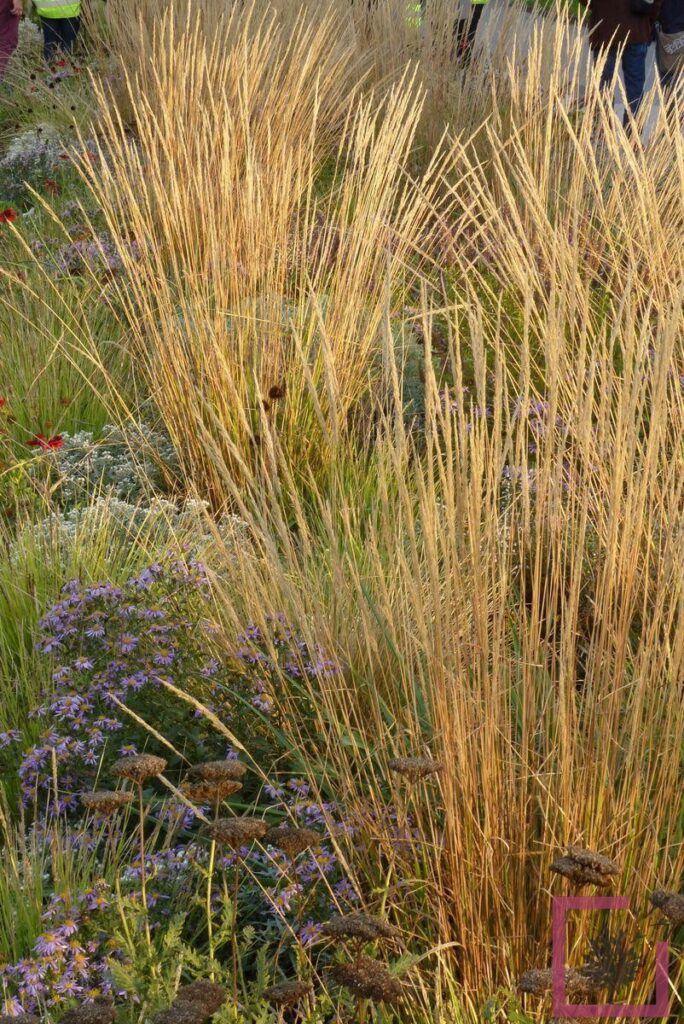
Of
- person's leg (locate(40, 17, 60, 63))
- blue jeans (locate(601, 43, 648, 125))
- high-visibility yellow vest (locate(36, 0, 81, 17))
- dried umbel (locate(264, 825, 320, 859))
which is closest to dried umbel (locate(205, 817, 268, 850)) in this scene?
dried umbel (locate(264, 825, 320, 859))

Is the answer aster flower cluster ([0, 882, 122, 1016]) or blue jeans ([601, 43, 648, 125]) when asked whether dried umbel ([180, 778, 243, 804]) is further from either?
blue jeans ([601, 43, 648, 125])

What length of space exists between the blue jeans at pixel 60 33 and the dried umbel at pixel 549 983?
1069 cm

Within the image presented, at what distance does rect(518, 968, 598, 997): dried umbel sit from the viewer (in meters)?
1.65

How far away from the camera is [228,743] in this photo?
9.11 feet

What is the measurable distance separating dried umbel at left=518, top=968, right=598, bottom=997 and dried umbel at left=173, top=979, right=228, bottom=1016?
0.37 m

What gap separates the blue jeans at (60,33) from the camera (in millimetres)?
11336

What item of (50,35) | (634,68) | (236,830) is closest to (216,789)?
(236,830)

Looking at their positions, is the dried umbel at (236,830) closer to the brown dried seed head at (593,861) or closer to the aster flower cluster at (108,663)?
the brown dried seed head at (593,861)

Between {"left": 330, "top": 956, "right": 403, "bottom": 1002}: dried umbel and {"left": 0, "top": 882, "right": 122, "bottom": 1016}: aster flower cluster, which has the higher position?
{"left": 330, "top": 956, "right": 403, "bottom": 1002}: dried umbel

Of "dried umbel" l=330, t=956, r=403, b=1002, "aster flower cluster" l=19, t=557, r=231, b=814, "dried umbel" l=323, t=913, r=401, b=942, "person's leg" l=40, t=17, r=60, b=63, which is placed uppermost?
"person's leg" l=40, t=17, r=60, b=63

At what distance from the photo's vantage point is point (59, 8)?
11.1 m

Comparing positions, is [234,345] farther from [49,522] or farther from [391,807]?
[391,807]

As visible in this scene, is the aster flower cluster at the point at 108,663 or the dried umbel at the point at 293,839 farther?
the aster flower cluster at the point at 108,663

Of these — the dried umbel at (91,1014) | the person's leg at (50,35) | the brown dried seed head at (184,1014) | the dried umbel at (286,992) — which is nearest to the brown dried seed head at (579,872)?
the dried umbel at (286,992)
